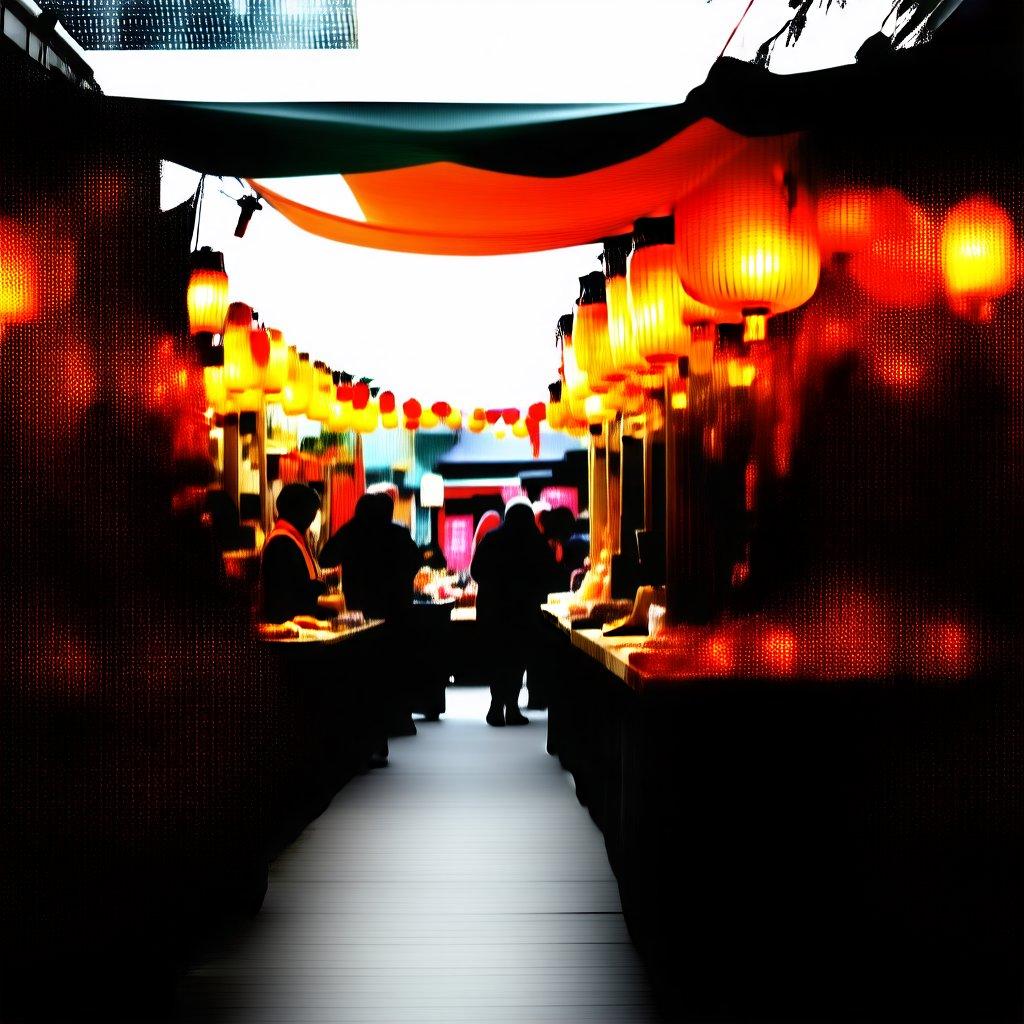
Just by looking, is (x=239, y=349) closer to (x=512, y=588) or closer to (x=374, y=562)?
(x=374, y=562)

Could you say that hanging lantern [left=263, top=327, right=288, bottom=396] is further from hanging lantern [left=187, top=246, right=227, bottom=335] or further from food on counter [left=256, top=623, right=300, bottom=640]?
food on counter [left=256, top=623, right=300, bottom=640]

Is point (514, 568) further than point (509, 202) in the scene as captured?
Yes

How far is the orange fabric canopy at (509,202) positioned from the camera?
145 inches

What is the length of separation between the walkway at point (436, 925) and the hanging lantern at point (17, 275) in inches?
91.9

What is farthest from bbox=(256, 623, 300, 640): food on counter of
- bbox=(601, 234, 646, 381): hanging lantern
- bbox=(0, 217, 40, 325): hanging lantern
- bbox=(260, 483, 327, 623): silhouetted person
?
bbox=(0, 217, 40, 325): hanging lantern

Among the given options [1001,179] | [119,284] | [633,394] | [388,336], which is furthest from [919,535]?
[388,336]

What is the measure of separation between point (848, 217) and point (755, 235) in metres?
0.39

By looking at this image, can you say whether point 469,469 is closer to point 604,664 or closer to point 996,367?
point 604,664

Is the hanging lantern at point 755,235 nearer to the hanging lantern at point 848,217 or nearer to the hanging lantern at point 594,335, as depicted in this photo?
the hanging lantern at point 848,217

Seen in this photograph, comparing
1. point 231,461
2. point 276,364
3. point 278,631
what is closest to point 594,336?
point 278,631

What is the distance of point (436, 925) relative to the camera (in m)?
4.42

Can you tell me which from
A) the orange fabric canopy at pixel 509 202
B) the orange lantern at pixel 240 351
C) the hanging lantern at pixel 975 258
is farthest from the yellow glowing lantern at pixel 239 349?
the hanging lantern at pixel 975 258

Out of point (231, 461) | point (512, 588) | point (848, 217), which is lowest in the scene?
point (512, 588)

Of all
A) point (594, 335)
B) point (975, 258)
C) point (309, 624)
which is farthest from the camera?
point (309, 624)
